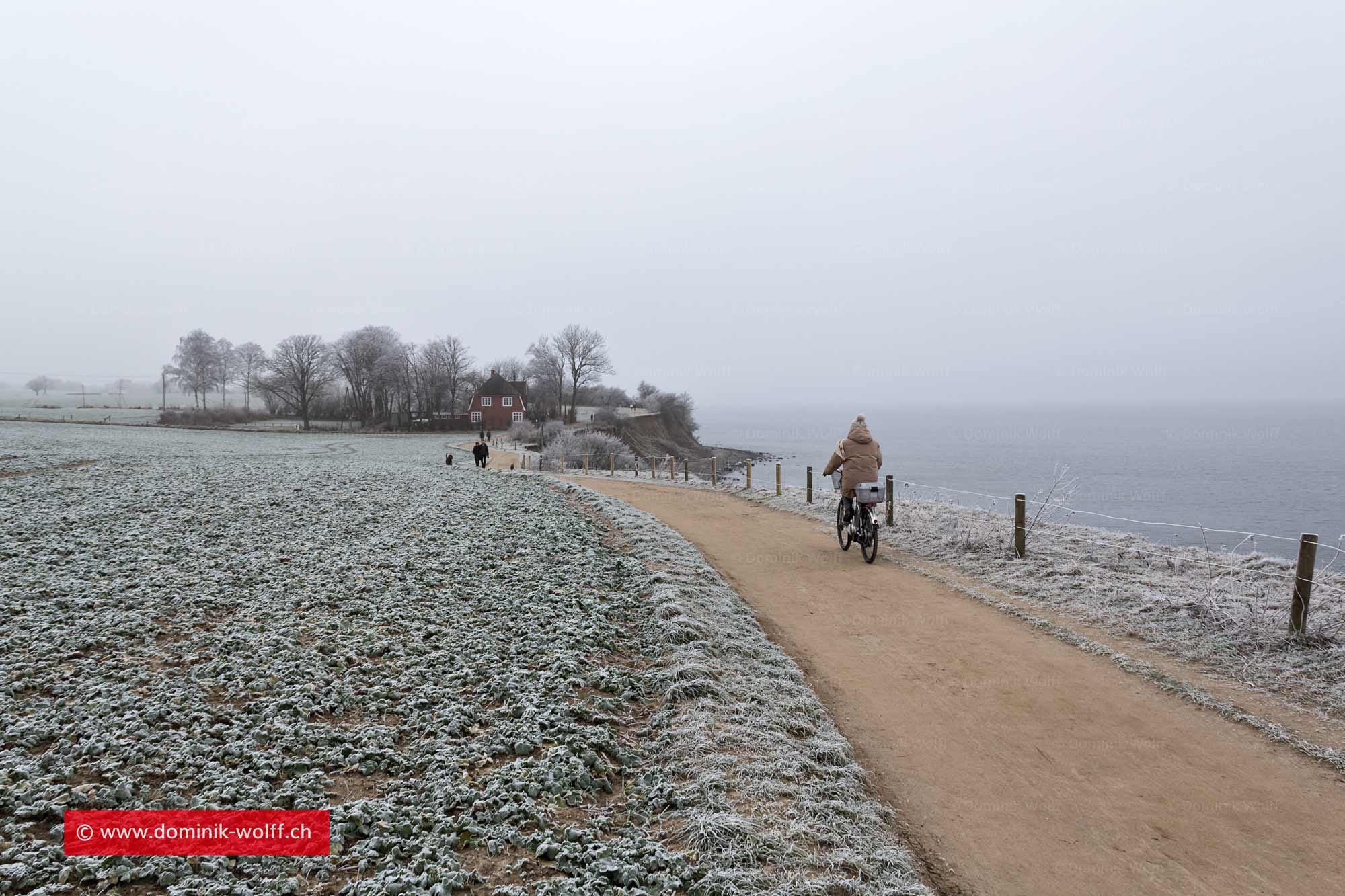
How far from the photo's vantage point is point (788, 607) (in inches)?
321

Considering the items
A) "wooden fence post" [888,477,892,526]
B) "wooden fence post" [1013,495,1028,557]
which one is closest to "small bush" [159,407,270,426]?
"wooden fence post" [888,477,892,526]

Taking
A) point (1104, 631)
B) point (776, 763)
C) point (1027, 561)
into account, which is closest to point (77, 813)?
point (776, 763)

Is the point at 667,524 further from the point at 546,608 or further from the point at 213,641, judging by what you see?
the point at 213,641

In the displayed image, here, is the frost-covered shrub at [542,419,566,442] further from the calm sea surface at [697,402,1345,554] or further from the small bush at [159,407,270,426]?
the small bush at [159,407,270,426]

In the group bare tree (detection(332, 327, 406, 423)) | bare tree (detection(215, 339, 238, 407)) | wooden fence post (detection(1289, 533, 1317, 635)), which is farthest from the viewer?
bare tree (detection(215, 339, 238, 407))

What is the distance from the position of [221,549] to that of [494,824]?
7.86 meters

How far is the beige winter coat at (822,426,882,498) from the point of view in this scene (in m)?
10.1

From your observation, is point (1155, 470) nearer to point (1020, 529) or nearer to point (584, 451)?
point (584, 451)

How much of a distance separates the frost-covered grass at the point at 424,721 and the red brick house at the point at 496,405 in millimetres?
72033

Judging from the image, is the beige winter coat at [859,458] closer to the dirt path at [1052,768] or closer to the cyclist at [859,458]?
the cyclist at [859,458]

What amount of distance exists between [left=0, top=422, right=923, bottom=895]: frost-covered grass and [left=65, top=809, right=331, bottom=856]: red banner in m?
0.07

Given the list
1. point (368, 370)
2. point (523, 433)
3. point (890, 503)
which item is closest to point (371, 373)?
point (368, 370)

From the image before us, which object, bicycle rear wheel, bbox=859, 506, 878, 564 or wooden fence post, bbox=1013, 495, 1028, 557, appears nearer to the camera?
wooden fence post, bbox=1013, 495, 1028, 557

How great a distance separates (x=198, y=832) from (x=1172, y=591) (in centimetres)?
950
